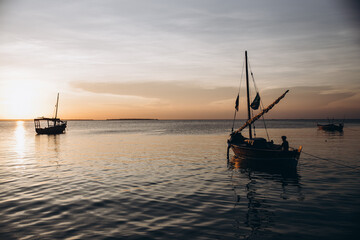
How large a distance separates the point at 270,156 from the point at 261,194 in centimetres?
982

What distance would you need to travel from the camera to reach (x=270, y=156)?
24266mm

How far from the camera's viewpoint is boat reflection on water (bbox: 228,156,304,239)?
10430 millimetres

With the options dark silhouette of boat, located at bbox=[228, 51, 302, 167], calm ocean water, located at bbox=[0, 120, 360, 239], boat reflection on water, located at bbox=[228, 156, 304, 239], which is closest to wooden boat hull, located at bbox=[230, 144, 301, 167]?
dark silhouette of boat, located at bbox=[228, 51, 302, 167]

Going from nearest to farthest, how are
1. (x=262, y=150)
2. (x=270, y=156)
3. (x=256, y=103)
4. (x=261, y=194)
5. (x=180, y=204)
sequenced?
1. (x=180, y=204)
2. (x=261, y=194)
3. (x=270, y=156)
4. (x=262, y=150)
5. (x=256, y=103)

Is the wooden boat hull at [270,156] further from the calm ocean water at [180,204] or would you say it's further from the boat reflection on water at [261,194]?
the calm ocean water at [180,204]

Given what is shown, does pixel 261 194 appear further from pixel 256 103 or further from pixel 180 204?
pixel 256 103

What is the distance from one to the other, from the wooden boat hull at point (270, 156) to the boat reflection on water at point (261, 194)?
59 cm

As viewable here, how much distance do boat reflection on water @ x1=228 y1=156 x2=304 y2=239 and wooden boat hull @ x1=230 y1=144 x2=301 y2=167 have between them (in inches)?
23.2

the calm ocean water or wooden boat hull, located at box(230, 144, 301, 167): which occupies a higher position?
wooden boat hull, located at box(230, 144, 301, 167)

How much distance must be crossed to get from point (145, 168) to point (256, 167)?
452 inches

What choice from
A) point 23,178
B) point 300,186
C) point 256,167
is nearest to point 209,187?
point 300,186

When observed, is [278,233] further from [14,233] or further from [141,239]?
[14,233]

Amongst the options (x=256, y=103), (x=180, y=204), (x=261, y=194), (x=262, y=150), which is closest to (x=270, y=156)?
(x=262, y=150)

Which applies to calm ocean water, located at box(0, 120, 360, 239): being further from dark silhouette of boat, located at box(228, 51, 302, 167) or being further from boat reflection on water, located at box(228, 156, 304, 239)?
dark silhouette of boat, located at box(228, 51, 302, 167)
